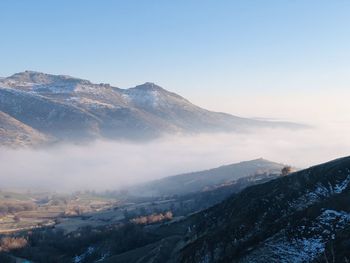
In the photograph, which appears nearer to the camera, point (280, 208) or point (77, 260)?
point (280, 208)

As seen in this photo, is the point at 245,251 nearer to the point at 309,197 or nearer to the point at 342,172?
the point at 309,197

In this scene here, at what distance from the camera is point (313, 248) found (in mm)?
68438

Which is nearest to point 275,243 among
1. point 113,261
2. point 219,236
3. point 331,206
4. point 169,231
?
point 331,206

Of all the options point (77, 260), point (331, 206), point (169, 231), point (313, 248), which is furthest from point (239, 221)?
point (77, 260)

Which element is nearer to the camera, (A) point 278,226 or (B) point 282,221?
(A) point 278,226

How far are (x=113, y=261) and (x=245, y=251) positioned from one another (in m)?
66.4

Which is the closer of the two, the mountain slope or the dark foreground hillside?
the dark foreground hillside

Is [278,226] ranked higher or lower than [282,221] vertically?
lower

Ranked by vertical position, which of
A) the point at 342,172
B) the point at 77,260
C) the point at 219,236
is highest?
the point at 342,172

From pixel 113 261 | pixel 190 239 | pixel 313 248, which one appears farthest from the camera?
pixel 113 261

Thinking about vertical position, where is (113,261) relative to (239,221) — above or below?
below

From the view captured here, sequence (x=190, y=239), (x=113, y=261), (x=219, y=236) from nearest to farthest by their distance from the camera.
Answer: (x=219, y=236) → (x=190, y=239) → (x=113, y=261)

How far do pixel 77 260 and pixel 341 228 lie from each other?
11916cm

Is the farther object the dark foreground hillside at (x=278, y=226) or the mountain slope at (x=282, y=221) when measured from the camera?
the mountain slope at (x=282, y=221)
